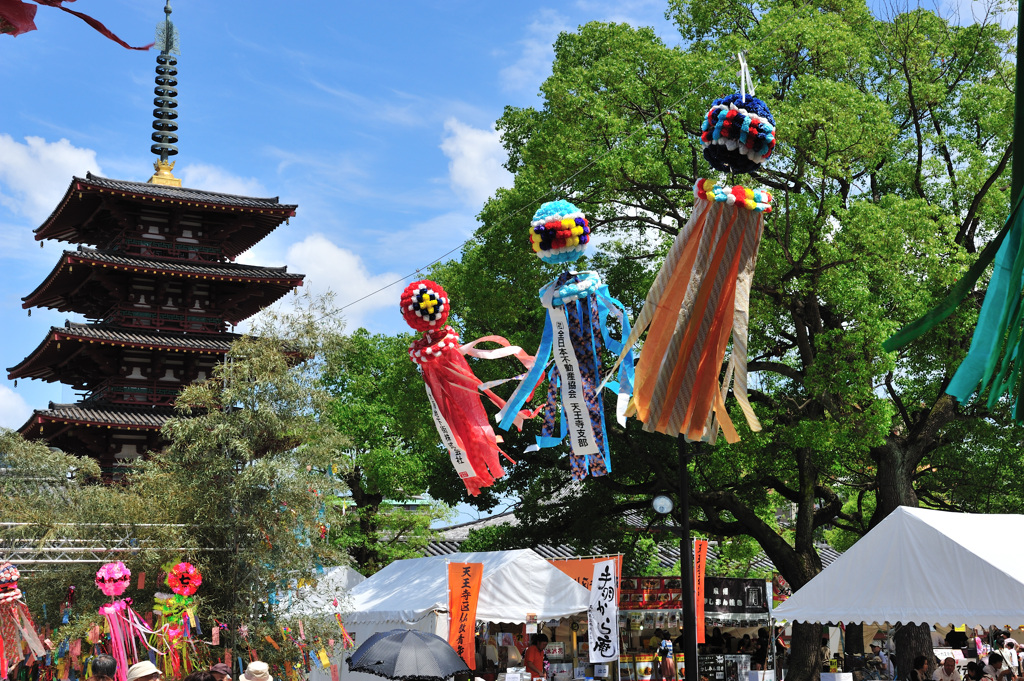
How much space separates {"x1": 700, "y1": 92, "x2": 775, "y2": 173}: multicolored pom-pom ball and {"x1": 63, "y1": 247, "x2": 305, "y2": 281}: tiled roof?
60.6 ft

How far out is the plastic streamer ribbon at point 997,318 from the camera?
9.45 ft

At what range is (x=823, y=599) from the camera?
1089 centimetres

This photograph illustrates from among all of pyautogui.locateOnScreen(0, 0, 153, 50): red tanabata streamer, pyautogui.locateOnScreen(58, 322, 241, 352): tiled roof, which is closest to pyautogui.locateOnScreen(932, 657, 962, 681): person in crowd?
pyautogui.locateOnScreen(0, 0, 153, 50): red tanabata streamer

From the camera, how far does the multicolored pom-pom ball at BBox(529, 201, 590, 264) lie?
8.59 m

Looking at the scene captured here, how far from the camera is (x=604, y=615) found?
14500 millimetres

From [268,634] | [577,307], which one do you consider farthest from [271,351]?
[577,307]

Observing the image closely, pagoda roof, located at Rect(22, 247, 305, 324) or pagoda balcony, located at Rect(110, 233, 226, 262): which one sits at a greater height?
pagoda balcony, located at Rect(110, 233, 226, 262)

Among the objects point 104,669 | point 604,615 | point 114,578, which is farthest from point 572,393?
point 114,578

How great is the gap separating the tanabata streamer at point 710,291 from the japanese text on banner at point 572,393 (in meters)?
1.42

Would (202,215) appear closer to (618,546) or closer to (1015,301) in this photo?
(618,546)

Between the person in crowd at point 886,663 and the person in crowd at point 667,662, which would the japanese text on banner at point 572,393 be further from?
the person in crowd at point 886,663

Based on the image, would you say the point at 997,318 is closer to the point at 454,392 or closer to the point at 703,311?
the point at 703,311

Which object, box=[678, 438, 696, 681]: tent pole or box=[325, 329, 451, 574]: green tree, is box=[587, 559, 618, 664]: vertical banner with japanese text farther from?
box=[325, 329, 451, 574]: green tree

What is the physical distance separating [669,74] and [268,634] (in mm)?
11129
